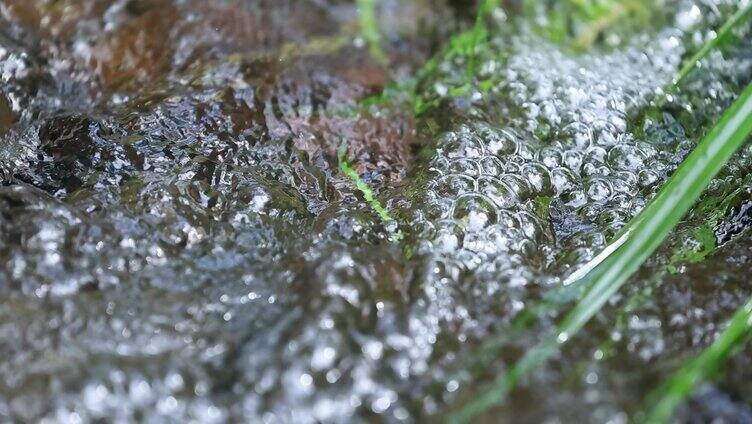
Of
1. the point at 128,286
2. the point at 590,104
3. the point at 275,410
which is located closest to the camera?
the point at 275,410

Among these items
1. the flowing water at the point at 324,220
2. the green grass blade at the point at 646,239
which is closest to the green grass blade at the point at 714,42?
the flowing water at the point at 324,220

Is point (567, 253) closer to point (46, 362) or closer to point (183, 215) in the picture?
point (183, 215)

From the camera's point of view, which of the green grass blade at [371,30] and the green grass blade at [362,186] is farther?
the green grass blade at [371,30]

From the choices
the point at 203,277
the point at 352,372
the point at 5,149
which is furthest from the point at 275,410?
the point at 5,149

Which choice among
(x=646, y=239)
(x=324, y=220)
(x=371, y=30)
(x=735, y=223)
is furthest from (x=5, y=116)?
(x=735, y=223)

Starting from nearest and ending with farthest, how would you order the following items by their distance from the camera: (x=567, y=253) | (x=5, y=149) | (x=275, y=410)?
(x=275, y=410) → (x=567, y=253) → (x=5, y=149)

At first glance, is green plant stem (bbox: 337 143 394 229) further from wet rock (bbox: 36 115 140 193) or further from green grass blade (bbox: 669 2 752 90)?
green grass blade (bbox: 669 2 752 90)

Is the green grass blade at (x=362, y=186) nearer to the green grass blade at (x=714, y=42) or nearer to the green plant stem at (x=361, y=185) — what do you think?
the green plant stem at (x=361, y=185)
